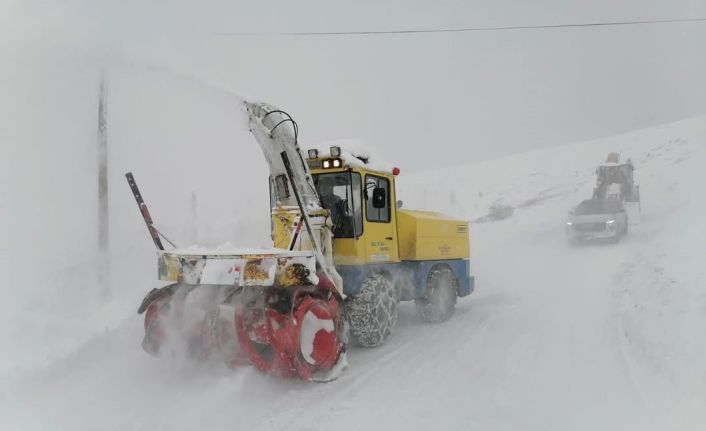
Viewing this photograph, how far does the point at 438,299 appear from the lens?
22.8 feet

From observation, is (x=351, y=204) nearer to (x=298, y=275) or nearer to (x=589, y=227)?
(x=298, y=275)

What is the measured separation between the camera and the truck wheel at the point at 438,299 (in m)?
6.78

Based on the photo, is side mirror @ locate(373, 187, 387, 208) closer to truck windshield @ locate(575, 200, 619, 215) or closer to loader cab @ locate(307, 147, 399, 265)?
loader cab @ locate(307, 147, 399, 265)

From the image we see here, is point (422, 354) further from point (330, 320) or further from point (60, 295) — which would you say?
point (60, 295)

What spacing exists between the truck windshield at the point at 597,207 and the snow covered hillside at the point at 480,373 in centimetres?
381

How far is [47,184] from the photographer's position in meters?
6.11

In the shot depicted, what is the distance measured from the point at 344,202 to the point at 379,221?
55 cm

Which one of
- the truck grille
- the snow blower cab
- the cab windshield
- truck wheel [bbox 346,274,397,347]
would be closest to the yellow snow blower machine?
truck wheel [bbox 346,274,397,347]

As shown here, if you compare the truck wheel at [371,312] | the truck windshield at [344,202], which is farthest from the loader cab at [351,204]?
the truck wheel at [371,312]

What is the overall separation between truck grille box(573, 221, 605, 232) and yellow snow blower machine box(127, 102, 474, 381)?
7.68 meters

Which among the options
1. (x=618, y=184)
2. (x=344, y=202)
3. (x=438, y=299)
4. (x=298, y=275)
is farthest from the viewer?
(x=618, y=184)

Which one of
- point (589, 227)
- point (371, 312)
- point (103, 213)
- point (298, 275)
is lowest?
point (371, 312)

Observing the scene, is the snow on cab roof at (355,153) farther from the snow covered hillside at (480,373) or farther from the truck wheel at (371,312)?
the snow covered hillside at (480,373)

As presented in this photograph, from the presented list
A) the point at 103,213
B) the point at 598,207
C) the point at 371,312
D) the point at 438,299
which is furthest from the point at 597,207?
the point at 103,213
